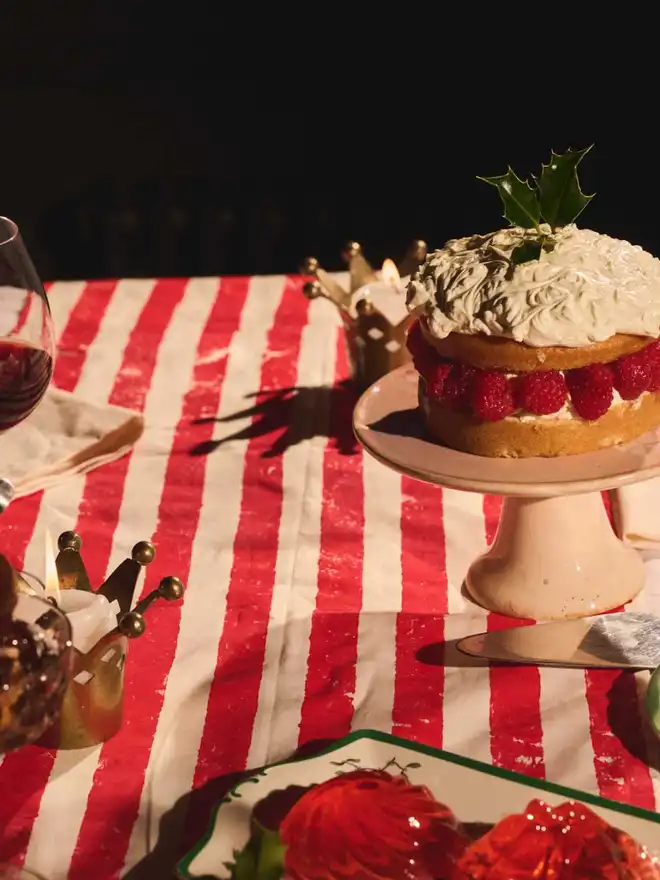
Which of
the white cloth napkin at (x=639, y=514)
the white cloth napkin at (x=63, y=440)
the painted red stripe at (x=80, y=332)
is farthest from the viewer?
the painted red stripe at (x=80, y=332)

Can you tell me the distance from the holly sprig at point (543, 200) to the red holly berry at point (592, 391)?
0.12m

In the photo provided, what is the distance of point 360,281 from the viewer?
5.79ft

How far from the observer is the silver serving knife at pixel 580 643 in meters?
1.13

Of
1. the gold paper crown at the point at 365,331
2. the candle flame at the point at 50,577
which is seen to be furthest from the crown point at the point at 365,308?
the candle flame at the point at 50,577

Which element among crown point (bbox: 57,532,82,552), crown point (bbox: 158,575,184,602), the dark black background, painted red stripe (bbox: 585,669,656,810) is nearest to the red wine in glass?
crown point (bbox: 57,532,82,552)

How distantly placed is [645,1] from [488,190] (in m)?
0.57

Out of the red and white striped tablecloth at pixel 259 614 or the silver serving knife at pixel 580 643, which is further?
the silver serving knife at pixel 580 643

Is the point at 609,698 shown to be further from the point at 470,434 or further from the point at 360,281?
the point at 360,281

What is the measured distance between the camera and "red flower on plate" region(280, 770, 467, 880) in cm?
85

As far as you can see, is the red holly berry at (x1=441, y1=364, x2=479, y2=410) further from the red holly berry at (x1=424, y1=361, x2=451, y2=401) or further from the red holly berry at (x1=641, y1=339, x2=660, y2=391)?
the red holly berry at (x1=641, y1=339, x2=660, y2=391)

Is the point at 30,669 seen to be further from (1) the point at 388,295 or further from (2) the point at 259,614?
(1) the point at 388,295

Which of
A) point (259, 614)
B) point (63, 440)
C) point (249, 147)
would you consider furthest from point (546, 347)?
point (249, 147)

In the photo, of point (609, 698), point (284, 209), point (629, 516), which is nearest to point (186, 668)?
point (609, 698)

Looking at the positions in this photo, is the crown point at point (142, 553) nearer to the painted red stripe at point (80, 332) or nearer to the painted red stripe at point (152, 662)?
the painted red stripe at point (152, 662)
